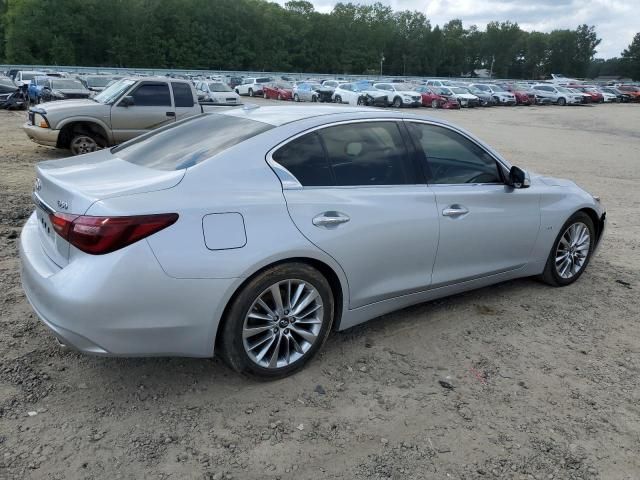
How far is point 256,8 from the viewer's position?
108125mm

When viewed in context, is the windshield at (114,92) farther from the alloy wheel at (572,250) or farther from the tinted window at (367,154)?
the alloy wheel at (572,250)

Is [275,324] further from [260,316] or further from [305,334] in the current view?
[305,334]

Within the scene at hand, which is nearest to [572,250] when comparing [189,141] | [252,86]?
[189,141]

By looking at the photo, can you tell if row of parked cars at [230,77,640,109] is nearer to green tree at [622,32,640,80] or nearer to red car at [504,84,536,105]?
red car at [504,84,536,105]

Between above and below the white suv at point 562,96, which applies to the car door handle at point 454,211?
above

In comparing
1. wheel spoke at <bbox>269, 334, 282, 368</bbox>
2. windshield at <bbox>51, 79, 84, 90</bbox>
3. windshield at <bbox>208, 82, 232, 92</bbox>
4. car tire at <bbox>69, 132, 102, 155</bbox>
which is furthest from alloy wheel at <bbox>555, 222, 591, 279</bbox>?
windshield at <bbox>208, 82, 232, 92</bbox>

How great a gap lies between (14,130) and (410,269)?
1582cm

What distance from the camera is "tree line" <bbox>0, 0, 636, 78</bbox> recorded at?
85125mm

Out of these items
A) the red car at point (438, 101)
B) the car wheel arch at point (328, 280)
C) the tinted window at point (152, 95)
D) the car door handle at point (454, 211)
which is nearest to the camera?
the car wheel arch at point (328, 280)

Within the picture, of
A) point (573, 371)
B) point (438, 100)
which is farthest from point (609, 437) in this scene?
point (438, 100)

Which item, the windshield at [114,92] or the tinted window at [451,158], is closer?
the tinted window at [451,158]

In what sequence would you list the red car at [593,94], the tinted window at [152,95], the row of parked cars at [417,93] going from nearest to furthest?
1. the tinted window at [152,95]
2. the row of parked cars at [417,93]
3. the red car at [593,94]

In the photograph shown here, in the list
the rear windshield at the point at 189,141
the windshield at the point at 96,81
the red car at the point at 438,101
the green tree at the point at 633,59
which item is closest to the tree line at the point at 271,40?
the green tree at the point at 633,59

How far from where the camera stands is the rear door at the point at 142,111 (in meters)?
11.1
